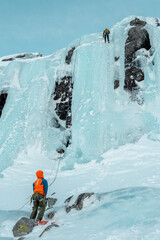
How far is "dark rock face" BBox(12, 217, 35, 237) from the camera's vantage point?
11.9 ft

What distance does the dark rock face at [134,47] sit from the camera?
10.5m

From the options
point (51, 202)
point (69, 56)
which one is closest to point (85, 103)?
point (69, 56)

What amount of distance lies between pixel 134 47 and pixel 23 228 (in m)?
9.97

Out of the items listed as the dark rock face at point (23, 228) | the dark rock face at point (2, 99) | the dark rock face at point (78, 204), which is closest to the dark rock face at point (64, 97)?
the dark rock face at point (2, 99)

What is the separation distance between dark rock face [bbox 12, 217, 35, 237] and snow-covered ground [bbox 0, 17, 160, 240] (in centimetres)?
10

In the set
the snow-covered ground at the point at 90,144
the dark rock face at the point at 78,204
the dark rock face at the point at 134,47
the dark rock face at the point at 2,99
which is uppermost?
the dark rock face at the point at 134,47

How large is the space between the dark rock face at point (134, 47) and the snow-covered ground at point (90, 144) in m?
0.30

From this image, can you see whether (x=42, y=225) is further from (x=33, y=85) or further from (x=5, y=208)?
(x=33, y=85)

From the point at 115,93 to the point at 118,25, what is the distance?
15.9 feet

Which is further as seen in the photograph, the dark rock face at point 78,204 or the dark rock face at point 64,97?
the dark rock face at point 64,97

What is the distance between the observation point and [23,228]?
12.2 feet

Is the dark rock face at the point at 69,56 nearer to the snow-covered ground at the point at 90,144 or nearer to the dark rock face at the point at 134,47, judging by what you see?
the snow-covered ground at the point at 90,144

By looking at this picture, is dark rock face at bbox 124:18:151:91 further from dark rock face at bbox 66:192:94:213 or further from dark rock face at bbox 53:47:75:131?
dark rock face at bbox 66:192:94:213

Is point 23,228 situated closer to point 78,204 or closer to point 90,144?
point 78,204
